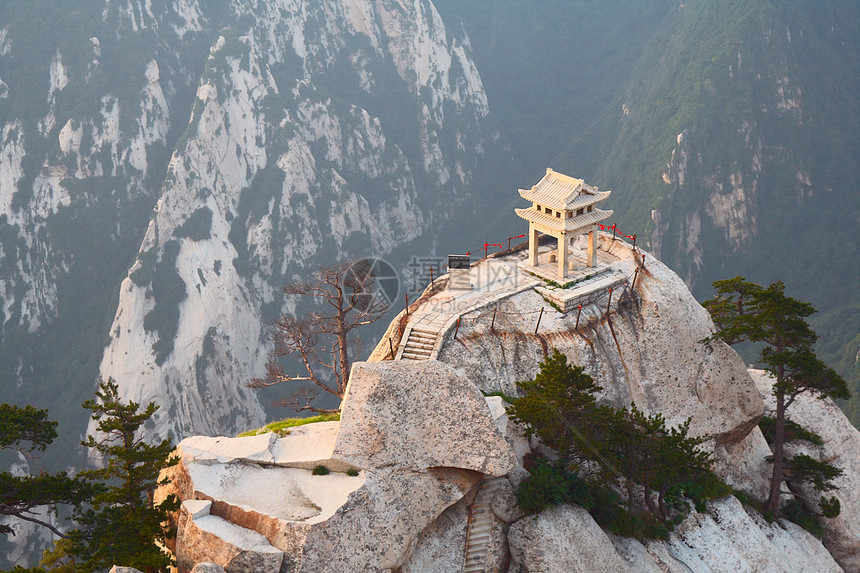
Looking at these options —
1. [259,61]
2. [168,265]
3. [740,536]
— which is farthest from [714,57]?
[740,536]

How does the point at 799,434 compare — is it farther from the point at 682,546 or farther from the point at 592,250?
the point at 592,250

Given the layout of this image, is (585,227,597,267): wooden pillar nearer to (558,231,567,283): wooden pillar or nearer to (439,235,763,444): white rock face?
(439,235,763,444): white rock face

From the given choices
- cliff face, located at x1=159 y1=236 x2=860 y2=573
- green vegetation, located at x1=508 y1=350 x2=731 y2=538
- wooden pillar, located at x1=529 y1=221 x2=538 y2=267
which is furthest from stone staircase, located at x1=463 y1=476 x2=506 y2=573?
wooden pillar, located at x1=529 y1=221 x2=538 y2=267

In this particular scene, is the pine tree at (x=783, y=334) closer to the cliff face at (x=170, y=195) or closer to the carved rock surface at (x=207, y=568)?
the carved rock surface at (x=207, y=568)

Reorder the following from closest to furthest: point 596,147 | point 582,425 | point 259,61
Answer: point 582,425 → point 259,61 → point 596,147

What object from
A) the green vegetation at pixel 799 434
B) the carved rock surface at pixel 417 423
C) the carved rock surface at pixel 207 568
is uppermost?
the green vegetation at pixel 799 434

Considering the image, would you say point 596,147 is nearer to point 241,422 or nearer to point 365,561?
point 241,422

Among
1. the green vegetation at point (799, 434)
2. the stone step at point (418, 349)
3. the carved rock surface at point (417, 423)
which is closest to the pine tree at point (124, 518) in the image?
the carved rock surface at point (417, 423)
